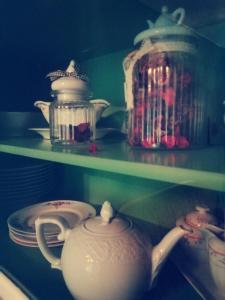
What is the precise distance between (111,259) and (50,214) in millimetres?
420

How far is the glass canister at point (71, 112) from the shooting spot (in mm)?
653

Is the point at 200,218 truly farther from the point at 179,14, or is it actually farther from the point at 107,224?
the point at 179,14

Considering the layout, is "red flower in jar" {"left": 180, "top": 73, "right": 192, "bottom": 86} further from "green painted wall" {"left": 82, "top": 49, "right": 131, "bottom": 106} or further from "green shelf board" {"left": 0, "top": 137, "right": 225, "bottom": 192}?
"green painted wall" {"left": 82, "top": 49, "right": 131, "bottom": 106}

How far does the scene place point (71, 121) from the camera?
2.19 feet

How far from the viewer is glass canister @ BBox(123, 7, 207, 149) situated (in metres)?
0.50

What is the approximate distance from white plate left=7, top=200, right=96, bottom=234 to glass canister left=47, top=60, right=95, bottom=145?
239 mm

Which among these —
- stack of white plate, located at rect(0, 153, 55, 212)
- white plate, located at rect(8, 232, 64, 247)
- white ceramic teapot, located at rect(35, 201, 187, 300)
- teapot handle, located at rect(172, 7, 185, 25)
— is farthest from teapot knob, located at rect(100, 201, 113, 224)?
stack of white plate, located at rect(0, 153, 55, 212)

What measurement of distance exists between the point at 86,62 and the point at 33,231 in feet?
1.93

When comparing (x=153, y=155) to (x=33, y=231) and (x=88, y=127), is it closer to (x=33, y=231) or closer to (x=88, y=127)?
(x=88, y=127)

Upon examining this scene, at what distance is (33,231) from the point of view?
0.73m

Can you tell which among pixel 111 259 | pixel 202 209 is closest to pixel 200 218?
pixel 202 209

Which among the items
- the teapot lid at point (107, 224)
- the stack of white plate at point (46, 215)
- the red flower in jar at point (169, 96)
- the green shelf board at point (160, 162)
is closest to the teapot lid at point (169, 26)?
the red flower in jar at point (169, 96)

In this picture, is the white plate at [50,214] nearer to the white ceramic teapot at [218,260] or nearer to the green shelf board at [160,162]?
the green shelf board at [160,162]

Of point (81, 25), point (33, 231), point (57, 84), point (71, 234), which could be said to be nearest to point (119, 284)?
point (71, 234)
